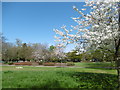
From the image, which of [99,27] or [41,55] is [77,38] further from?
[41,55]

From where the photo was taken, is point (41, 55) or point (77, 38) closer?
point (77, 38)

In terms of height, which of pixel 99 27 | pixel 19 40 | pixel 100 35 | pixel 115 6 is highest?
pixel 19 40

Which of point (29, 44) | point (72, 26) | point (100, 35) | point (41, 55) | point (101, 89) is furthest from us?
point (29, 44)

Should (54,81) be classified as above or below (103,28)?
below

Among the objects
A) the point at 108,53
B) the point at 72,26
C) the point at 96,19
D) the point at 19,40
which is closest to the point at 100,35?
the point at 96,19

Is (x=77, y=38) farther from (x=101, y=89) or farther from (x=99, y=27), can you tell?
(x=101, y=89)

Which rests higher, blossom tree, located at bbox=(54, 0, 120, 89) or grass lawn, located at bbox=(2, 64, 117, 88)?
blossom tree, located at bbox=(54, 0, 120, 89)

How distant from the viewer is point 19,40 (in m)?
54.7

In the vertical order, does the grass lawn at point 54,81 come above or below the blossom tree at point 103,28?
below

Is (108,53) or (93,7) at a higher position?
(93,7)

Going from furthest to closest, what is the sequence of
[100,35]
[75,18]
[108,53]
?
[75,18] < [108,53] < [100,35]

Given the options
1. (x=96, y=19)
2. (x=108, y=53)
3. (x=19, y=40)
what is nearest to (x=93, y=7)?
(x=96, y=19)

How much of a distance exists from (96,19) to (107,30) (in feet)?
2.67

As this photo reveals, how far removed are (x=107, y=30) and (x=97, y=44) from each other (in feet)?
2.24
